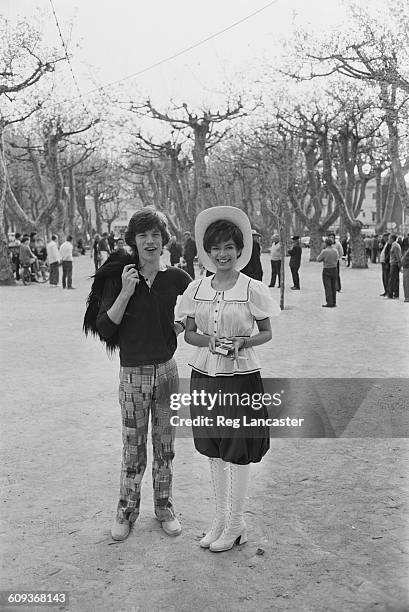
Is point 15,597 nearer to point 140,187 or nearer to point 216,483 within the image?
point 216,483

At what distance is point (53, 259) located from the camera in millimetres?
22266

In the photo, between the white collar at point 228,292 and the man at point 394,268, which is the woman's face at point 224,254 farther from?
the man at point 394,268

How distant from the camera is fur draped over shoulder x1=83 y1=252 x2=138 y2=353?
12.7 feet

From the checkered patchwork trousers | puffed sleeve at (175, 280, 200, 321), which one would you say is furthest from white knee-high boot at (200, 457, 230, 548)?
puffed sleeve at (175, 280, 200, 321)

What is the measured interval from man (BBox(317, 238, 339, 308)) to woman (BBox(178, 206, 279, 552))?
39.5 feet

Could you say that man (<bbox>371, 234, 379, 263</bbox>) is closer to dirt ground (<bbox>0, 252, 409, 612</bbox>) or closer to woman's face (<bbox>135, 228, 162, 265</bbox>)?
dirt ground (<bbox>0, 252, 409, 612</bbox>)

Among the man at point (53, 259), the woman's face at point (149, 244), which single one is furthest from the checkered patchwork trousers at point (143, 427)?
the man at point (53, 259)

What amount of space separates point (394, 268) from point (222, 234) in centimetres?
1450

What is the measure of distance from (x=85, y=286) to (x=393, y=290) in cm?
948

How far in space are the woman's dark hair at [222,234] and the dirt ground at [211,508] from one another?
1542 mm

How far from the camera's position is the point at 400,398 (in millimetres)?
7180

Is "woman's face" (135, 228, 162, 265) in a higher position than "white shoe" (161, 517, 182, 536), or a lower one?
higher

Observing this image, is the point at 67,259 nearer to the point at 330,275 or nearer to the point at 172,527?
the point at 330,275

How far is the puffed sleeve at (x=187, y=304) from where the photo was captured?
3.75 meters
